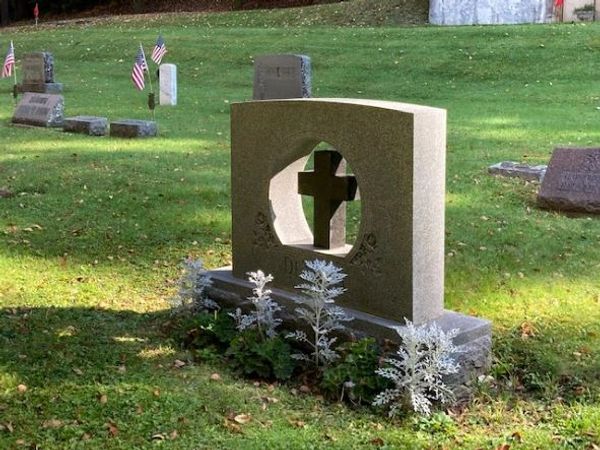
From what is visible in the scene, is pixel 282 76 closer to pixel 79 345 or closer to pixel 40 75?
pixel 40 75

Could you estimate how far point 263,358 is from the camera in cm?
511

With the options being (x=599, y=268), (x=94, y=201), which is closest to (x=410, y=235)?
(x=599, y=268)

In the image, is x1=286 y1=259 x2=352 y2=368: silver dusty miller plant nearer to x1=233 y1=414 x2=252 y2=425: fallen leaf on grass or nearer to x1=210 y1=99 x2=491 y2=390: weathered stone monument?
x1=210 y1=99 x2=491 y2=390: weathered stone monument

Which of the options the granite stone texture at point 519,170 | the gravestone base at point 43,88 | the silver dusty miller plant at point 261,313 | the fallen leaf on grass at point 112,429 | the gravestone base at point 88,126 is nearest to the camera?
the fallen leaf on grass at point 112,429

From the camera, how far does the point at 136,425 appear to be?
4324mm

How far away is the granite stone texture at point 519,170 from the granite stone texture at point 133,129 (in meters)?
5.71

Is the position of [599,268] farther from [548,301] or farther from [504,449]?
[504,449]

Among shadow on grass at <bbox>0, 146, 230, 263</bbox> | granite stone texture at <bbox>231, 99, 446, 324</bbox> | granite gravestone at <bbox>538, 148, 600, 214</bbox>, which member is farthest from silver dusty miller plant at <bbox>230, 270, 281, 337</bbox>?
granite gravestone at <bbox>538, 148, 600, 214</bbox>

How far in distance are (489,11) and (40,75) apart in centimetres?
1668

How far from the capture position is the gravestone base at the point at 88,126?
534 inches

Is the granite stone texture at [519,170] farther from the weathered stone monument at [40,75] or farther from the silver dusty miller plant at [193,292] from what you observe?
the weathered stone monument at [40,75]

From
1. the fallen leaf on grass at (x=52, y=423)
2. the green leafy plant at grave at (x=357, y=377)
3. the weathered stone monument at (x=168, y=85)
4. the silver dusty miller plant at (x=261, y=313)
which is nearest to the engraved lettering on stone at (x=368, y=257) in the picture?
→ the green leafy plant at grave at (x=357, y=377)

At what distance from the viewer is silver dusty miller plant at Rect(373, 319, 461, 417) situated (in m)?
4.56

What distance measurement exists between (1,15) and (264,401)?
4680 cm
